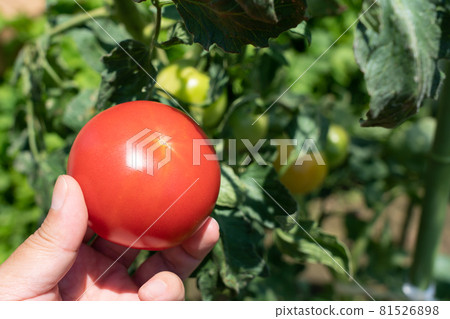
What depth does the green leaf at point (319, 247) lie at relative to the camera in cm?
74

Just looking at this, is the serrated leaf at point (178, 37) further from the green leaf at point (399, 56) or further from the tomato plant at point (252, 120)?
the green leaf at point (399, 56)

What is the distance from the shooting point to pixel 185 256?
0.75 m

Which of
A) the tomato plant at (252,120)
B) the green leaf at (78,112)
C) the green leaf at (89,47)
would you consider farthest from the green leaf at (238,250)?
the green leaf at (89,47)

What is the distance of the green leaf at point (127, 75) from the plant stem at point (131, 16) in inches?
6.1

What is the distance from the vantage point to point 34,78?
3.08 feet

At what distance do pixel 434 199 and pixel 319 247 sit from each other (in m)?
0.29

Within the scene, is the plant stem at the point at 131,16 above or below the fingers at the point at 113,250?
above

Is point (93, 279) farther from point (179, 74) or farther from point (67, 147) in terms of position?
point (179, 74)

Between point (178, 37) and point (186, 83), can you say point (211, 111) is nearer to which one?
point (186, 83)

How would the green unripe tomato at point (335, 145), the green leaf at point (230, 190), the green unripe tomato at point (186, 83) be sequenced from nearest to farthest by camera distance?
the green leaf at point (230, 190)
the green unripe tomato at point (186, 83)
the green unripe tomato at point (335, 145)

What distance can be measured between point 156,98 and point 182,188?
20 cm

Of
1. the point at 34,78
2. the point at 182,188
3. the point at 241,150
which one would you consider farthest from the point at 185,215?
the point at 34,78

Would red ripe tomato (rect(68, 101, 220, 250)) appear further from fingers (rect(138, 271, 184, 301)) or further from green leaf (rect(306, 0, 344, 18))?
green leaf (rect(306, 0, 344, 18))

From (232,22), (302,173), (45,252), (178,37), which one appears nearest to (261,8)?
(232,22)
